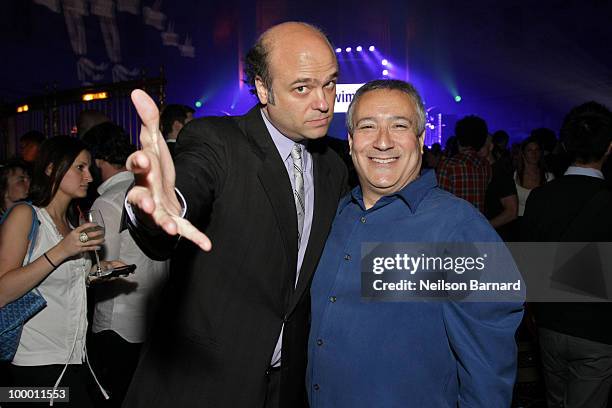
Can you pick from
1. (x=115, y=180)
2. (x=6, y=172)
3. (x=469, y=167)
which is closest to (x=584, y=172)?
(x=469, y=167)

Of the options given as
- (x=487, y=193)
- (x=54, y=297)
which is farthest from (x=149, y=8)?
(x=54, y=297)

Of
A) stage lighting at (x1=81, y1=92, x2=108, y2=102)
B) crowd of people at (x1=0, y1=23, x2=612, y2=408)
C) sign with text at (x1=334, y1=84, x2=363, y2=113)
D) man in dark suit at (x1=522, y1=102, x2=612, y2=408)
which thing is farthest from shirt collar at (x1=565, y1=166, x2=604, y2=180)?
sign with text at (x1=334, y1=84, x2=363, y2=113)

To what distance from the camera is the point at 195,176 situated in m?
Answer: 1.43

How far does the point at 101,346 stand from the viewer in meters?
2.74

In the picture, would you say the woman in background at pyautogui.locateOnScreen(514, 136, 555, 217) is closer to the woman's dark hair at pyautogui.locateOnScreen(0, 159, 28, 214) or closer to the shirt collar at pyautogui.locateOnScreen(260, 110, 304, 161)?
the shirt collar at pyautogui.locateOnScreen(260, 110, 304, 161)

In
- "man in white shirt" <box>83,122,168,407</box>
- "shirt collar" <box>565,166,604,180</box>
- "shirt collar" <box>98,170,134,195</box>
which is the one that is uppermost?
"shirt collar" <box>565,166,604,180</box>

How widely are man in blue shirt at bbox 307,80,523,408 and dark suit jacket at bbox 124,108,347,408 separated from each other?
0.52ft

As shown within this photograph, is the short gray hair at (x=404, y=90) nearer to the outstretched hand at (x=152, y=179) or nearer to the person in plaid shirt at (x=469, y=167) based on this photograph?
the outstretched hand at (x=152, y=179)

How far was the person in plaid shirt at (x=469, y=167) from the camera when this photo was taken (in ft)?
13.5

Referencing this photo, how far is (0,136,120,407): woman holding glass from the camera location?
226 cm

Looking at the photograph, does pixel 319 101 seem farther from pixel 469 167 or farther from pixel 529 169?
pixel 529 169

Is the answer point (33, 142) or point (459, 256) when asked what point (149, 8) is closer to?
point (33, 142)

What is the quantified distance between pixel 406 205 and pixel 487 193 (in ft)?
8.98

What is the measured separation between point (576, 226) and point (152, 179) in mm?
2104
